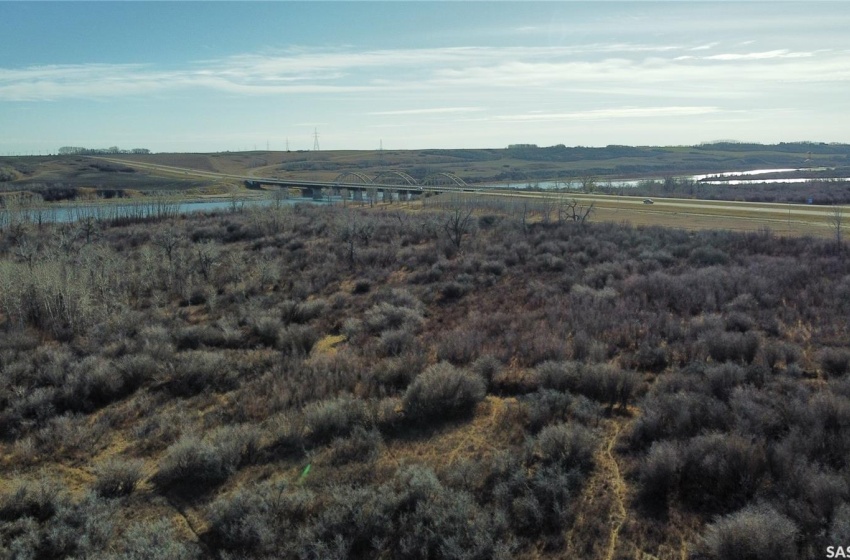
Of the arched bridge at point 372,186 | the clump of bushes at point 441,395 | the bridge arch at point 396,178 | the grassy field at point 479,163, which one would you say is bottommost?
the clump of bushes at point 441,395

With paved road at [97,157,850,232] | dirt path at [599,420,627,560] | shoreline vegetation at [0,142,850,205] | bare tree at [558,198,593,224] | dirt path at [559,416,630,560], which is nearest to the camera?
dirt path at [559,416,630,560]

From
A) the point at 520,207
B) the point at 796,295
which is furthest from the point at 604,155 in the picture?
the point at 796,295

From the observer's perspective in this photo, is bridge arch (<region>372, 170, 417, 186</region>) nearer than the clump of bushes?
No

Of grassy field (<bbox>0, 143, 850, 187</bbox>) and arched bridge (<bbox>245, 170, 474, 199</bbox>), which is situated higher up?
grassy field (<bbox>0, 143, 850, 187</bbox>)

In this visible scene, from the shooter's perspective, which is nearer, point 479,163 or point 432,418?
point 432,418

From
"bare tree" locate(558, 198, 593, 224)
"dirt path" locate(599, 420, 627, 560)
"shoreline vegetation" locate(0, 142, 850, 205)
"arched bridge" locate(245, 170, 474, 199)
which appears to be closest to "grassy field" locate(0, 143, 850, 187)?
"shoreline vegetation" locate(0, 142, 850, 205)

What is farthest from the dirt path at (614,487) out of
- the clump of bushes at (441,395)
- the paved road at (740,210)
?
the paved road at (740,210)

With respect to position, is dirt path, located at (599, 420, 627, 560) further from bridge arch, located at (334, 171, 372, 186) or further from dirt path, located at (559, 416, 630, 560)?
bridge arch, located at (334, 171, 372, 186)

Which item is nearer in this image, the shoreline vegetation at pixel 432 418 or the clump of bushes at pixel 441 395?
the shoreline vegetation at pixel 432 418

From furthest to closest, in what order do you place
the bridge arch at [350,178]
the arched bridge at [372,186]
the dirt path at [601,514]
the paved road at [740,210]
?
1. the bridge arch at [350,178]
2. the arched bridge at [372,186]
3. the paved road at [740,210]
4. the dirt path at [601,514]

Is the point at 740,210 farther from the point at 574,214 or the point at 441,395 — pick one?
the point at 441,395

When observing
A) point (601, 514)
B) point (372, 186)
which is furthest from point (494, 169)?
point (601, 514)

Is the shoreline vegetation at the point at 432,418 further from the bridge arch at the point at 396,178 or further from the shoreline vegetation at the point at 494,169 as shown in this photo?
the bridge arch at the point at 396,178

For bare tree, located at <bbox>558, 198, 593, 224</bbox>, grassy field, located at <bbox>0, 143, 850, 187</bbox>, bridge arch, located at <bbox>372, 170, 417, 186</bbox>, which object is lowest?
bare tree, located at <bbox>558, 198, 593, 224</bbox>
